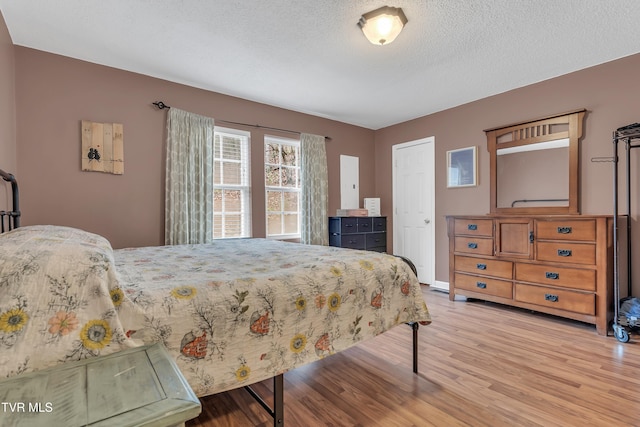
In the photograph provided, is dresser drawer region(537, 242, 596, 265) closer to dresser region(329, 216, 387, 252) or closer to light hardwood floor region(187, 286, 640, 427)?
light hardwood floor region(187, 286, 640, 427)

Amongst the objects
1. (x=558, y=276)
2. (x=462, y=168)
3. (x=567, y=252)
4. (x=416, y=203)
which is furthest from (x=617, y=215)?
(x=416, y=203)

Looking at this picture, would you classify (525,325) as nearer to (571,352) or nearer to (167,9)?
(571,352)

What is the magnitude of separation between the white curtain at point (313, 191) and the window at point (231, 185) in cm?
76

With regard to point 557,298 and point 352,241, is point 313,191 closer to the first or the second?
point 352,241

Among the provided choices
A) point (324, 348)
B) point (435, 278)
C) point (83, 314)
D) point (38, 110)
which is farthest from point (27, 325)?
point (435, 278)

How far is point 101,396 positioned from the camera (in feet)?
2.17

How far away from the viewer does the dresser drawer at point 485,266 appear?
317 centimetres

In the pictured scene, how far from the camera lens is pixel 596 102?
9.70 feet

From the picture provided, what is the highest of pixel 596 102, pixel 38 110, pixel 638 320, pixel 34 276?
pixel 596 102

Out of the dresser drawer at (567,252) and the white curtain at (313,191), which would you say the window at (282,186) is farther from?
the dresser drawer at (567,252)

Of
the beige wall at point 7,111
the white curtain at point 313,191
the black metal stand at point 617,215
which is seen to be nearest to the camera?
the beige wall at point 7,111

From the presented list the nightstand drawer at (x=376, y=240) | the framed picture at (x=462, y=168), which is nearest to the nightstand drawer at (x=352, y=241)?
the nightstand drawer at (x=376, y=240)

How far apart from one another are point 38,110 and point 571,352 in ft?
15.2

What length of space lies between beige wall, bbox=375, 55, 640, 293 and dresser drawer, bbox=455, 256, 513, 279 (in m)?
0.63
